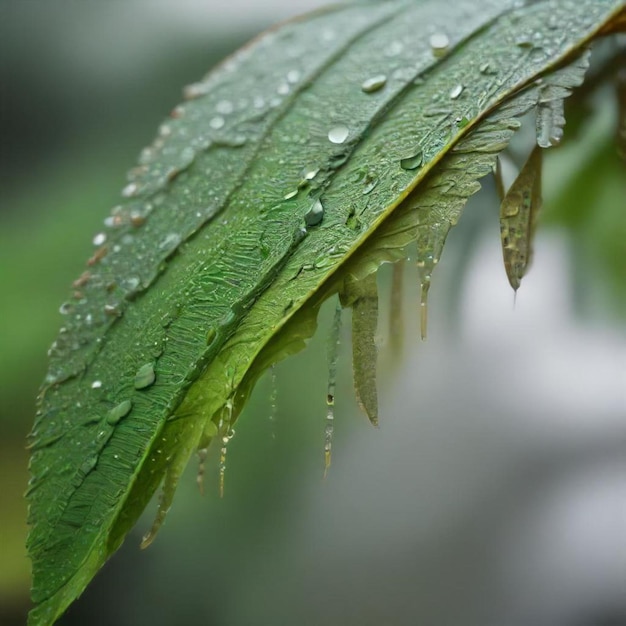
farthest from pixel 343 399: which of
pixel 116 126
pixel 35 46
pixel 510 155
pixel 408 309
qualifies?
pixel 35 46

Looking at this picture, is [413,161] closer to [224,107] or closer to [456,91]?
[456,91]

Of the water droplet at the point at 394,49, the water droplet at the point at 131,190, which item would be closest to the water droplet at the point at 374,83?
the water droplet at the point at 394,49

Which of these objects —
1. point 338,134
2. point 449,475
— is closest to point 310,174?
point 338,134

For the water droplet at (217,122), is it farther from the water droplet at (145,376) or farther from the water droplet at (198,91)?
the water droplet at (145,376)

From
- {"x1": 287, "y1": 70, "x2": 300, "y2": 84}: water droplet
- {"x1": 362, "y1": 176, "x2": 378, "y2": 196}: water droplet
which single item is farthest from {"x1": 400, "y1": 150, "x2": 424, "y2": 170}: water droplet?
{"x1": 287, "y1": 70, "x2": 300, "y2": 84}: water droplet

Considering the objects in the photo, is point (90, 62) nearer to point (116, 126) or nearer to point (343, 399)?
point (116, 126)

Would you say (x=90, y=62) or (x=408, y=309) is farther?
(x=90, y=62)
